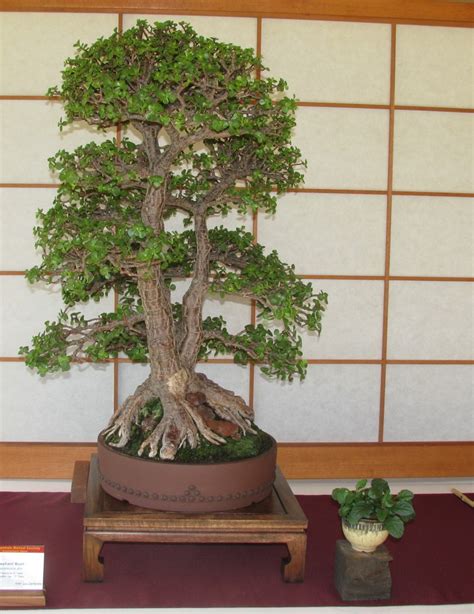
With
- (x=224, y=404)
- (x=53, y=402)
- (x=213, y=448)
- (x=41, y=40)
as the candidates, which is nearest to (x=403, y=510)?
(x=213, y=448)

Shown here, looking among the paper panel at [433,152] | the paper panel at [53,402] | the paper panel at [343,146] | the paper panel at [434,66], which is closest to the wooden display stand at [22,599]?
the paper panel at [53,402]

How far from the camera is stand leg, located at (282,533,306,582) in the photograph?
89.7 inches

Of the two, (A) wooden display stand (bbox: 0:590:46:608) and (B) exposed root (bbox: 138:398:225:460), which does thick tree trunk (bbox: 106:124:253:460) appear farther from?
(A) wooden display stand (bbox: 0:590:46:608)

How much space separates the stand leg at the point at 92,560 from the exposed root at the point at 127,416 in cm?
34

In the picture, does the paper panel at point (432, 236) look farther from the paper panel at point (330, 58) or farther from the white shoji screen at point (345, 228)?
the paper panel at point (330, 58)

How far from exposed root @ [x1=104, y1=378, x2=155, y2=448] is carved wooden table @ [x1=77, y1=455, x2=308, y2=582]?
0.86 feet

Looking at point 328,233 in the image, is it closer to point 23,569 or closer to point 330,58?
point 330,58

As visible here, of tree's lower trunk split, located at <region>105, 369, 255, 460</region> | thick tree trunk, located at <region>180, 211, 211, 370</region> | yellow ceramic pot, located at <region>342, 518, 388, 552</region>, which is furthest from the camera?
thick tree trunk, located at <region>180, 211, 211, 370</region>

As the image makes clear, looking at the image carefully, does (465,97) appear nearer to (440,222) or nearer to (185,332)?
(440,222)

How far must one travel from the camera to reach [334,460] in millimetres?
3639

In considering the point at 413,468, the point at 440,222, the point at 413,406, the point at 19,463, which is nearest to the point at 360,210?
the point at 440,222

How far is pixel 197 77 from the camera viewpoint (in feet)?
6.81

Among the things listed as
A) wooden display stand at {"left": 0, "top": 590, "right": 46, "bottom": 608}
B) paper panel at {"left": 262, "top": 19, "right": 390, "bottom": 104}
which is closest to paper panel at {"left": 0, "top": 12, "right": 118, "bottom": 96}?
paper panel at {"left": 262, "top": 19, "right": 390, "bottom": 104}

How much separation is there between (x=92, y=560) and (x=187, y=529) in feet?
1.10
